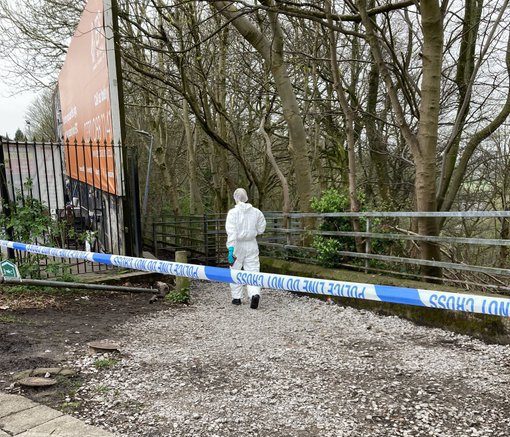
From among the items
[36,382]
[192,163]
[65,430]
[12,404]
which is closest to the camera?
[65,430]

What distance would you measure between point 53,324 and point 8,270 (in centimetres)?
138

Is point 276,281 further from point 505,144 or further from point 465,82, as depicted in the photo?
point 505,144

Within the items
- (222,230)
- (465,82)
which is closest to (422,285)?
(465,82)

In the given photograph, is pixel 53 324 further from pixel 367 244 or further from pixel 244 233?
pixel 367 244

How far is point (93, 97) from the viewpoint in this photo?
8.16 metres

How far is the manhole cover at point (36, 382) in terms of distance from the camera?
9.77ft

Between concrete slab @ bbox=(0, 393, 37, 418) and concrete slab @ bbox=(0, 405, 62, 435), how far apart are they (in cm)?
4

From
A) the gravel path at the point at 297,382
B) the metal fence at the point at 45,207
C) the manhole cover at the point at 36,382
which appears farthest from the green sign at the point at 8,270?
the manhole cover at the point at 36,382

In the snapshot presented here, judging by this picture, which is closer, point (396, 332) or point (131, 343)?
point (131, 343)

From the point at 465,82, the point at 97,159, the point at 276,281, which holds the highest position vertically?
the point at 465,82

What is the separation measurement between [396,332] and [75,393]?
11.2 ft

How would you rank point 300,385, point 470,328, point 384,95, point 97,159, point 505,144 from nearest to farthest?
point 300,385
point 470,328
point 97,159
point 384,95
point 505,144

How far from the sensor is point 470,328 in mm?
4637

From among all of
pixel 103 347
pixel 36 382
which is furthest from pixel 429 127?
pixel 36 382
